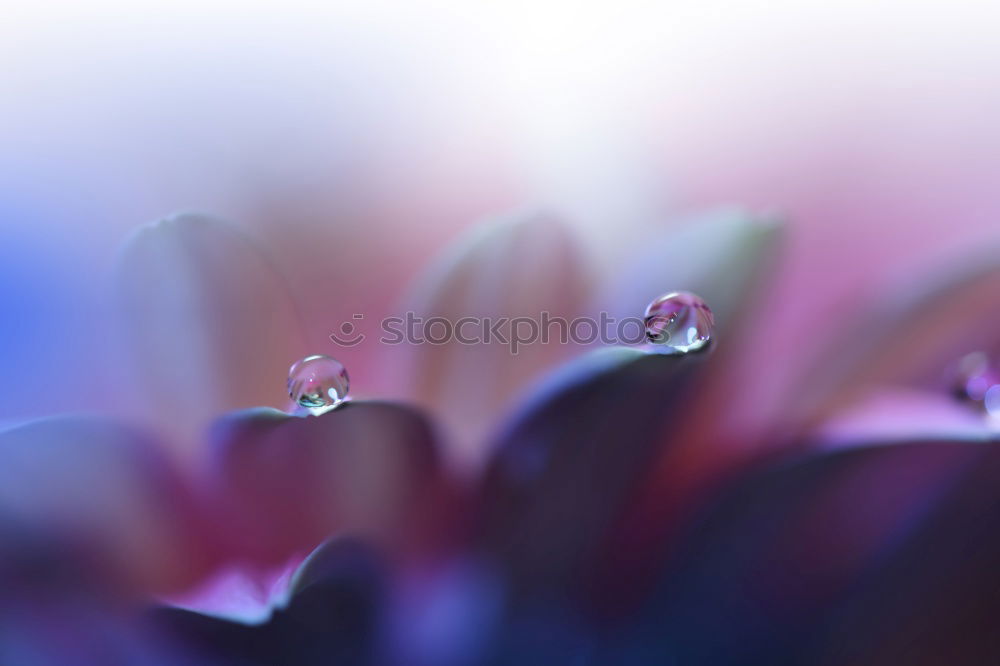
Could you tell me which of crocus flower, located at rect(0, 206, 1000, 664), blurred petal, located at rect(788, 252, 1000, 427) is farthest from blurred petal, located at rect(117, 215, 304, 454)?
blurred petal, located at rect(788, 252, 1000, 427)

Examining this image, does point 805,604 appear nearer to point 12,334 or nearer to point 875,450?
point 875,450

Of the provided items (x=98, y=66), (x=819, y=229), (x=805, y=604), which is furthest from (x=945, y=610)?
(x=98, y=66)

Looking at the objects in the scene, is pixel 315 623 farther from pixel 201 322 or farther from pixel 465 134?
pixel 465 134

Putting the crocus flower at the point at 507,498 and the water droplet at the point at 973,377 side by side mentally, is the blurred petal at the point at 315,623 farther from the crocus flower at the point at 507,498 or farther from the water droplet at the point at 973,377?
the water droplet at the point at 973,377

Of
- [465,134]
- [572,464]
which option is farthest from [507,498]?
[465,134]

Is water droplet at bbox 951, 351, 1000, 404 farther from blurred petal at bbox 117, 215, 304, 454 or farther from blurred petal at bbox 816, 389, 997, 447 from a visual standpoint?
blurred petal at bbox 117, 215, 304, 454

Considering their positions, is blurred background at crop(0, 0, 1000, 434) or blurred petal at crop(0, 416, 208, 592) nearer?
blurred petal at crop(0, 416, 208, 592)

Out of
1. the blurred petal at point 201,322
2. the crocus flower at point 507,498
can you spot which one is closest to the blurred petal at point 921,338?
the crocus flower at point 507,498
